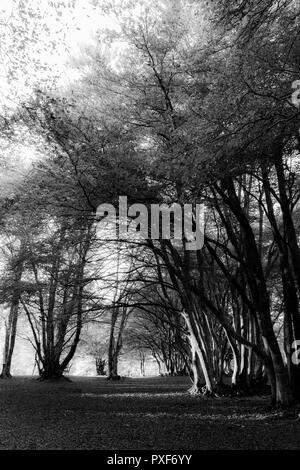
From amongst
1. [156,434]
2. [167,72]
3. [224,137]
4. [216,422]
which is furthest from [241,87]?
[216,422]

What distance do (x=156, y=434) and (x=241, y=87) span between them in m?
5.45

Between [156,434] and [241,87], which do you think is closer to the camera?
[241,87]

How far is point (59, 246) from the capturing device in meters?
10.5

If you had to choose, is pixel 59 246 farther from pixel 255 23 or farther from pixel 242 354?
pixel 242 354

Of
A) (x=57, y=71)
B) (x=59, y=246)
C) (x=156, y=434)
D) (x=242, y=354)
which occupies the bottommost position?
(x=156, y=434)

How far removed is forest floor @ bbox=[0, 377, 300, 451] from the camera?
20.4 feet

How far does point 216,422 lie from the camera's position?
8.49 m

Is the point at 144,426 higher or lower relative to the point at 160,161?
lower

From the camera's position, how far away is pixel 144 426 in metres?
7.91

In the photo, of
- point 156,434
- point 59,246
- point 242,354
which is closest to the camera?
point 156,434

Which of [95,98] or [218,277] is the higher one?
[95,98]

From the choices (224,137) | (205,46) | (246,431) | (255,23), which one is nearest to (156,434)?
(246,431)

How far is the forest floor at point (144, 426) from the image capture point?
6.21 meters

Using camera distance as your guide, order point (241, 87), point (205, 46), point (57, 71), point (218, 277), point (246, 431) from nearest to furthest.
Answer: point (241, 87) → point (246, 431) → point (205, 46) → point (57, 71) → point (218, 277)
